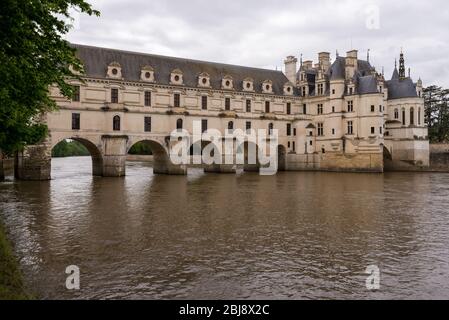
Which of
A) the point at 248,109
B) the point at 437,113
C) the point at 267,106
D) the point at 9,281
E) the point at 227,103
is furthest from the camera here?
the point at 437,113

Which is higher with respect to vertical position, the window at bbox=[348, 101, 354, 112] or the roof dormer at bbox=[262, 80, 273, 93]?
the roof dormer at bbox=[262, 80, 273, 93]

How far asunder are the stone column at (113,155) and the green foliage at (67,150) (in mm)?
85089

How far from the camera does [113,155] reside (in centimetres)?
4188

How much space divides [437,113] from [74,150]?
113 m

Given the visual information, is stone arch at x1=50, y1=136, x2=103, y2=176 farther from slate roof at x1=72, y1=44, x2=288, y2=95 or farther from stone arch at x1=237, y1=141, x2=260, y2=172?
stone arch at x1=237, y1=141, x2=260, y2=172

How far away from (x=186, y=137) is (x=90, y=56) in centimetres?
1339

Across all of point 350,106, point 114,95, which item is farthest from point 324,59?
point 114,95

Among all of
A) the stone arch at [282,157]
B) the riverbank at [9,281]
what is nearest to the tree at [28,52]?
the riverbank at [9,281]

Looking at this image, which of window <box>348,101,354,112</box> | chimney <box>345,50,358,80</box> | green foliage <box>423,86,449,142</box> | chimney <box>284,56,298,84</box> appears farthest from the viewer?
green foliage <box>423,86,449,142</box>

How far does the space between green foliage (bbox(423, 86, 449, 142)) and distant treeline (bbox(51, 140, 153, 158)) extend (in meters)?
56.5

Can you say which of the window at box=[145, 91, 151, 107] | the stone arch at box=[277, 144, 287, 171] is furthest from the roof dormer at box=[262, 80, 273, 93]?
the window at box=[145, 91, 151, 107]

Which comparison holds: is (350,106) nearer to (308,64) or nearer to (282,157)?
(282,157)

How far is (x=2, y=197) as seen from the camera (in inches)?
974

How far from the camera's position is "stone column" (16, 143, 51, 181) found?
120 feet
